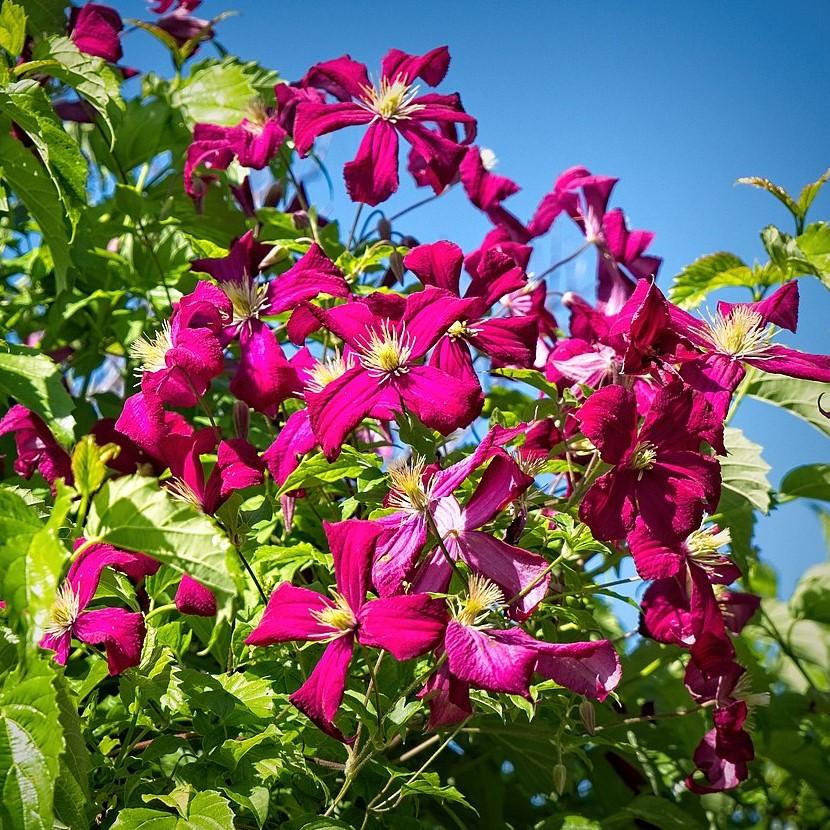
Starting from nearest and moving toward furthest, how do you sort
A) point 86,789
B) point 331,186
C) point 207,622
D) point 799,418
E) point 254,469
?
1. point 86,789
2. point 254,469
3. point 207,622
4. point 799,418
5. point 331,186

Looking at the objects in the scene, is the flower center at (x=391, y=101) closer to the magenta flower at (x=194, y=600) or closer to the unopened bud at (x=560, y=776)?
the magenta flower at (x=194, y=600)

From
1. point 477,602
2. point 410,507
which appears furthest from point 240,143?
point 477,602

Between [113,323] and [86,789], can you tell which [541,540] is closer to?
[86,789]

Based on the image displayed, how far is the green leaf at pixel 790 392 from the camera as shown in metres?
1.10

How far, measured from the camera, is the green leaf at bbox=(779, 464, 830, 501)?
1.16 metres

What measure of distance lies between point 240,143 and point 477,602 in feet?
2.08

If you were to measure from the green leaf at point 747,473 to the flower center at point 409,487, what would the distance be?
0.35 m

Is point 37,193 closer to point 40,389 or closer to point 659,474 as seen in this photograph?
point 40,389

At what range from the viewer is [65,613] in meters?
0.75

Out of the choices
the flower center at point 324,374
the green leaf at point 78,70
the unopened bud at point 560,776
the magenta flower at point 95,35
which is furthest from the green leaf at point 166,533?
the magenta flower at point 95,35

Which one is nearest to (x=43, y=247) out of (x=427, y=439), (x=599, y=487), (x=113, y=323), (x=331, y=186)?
(x=113, y=323)

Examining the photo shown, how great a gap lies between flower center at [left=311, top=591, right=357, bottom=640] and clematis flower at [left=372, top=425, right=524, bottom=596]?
27 mm

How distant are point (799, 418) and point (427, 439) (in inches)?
19.3

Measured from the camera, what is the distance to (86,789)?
71 centimetres
